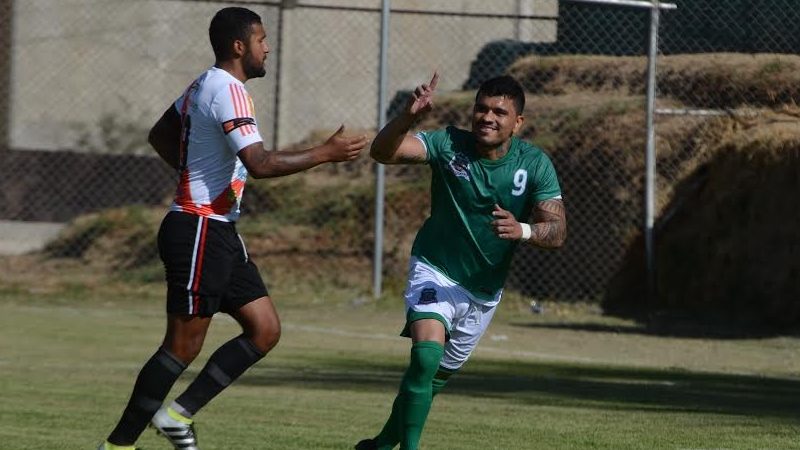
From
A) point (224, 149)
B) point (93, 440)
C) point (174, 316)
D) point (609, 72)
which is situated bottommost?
point (93, 440)

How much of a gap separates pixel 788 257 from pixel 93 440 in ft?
33.5

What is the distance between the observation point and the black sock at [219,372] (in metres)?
7.69

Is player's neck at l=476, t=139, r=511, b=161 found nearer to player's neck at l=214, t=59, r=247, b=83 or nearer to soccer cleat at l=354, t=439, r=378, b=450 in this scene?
player's neck at l=214, t=59, r=247, b=83

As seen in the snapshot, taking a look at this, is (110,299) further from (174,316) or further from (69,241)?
(174,316)

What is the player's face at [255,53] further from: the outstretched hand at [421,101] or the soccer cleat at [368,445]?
the soccer cleat at [368,445]

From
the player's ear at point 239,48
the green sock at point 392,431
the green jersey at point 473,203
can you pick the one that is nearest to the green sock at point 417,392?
the green sock at point 392,431

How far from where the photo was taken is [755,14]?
19.0 meters

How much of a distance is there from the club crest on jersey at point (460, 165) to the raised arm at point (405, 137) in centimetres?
14

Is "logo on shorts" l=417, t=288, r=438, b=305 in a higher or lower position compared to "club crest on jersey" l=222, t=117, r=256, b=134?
lower

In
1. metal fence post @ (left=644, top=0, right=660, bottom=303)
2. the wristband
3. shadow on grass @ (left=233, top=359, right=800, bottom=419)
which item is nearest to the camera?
the wristband

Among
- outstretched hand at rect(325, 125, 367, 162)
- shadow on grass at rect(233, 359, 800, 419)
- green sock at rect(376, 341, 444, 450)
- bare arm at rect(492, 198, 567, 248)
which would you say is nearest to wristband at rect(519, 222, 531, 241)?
bare arm at rect(492, 198, 567, 248)

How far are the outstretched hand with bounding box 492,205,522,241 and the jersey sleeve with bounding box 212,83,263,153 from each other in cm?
109

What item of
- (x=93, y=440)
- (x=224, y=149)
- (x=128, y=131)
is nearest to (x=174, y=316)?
(x=224, y=149)

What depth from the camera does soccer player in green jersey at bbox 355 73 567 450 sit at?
797 centimetres
